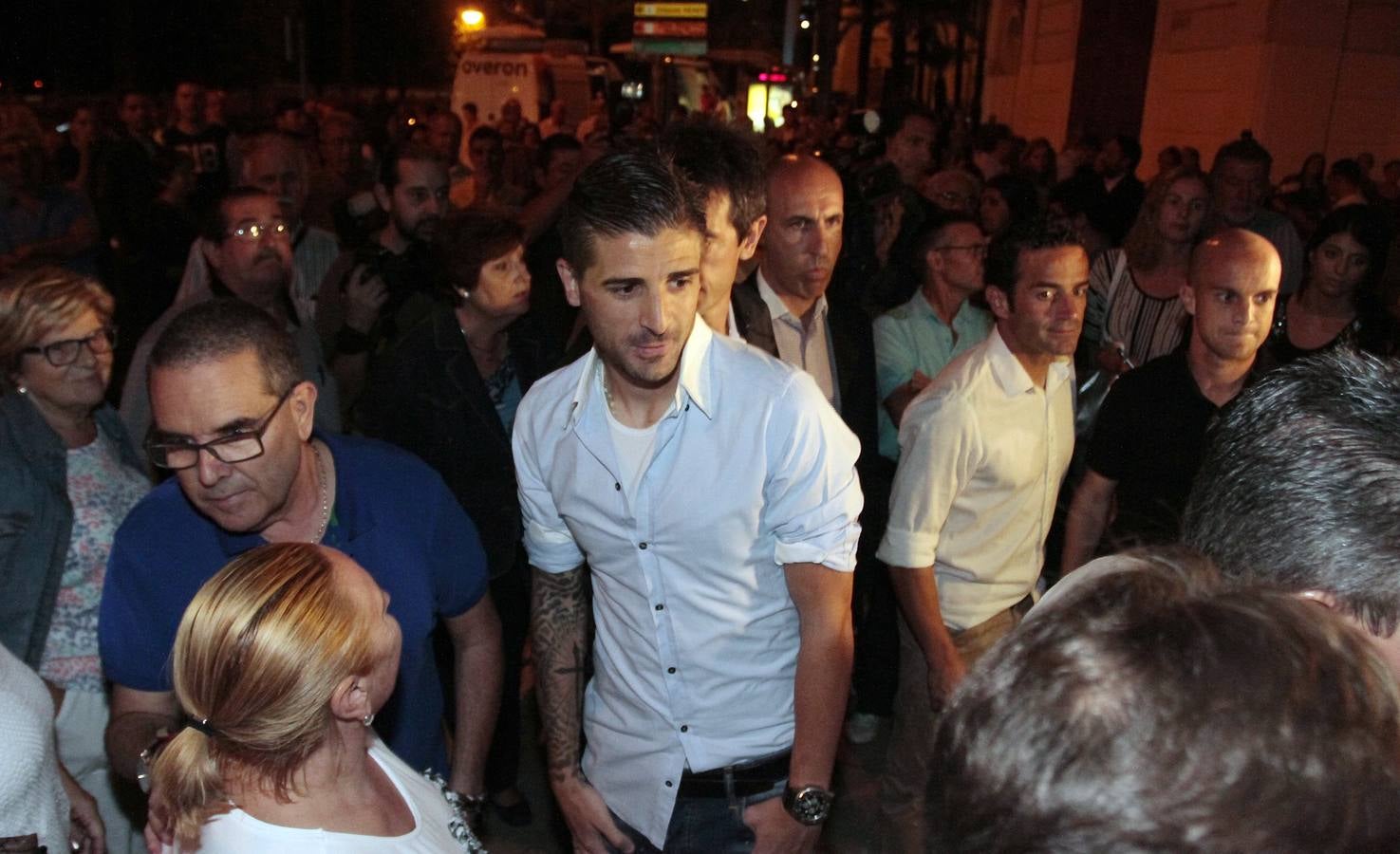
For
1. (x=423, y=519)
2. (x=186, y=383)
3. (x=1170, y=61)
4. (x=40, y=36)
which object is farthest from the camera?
(x=40, y=36)

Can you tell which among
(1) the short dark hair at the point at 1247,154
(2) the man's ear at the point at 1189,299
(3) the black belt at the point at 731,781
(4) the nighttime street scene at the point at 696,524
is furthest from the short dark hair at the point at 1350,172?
(3) the black belt at the point at 731,781

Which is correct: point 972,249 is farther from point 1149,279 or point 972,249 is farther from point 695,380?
point 695,380

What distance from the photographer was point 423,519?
8.13ft

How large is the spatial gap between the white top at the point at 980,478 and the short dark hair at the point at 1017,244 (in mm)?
209

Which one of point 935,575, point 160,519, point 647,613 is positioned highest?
point 160,519

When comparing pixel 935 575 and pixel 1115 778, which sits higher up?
pixel 1115 778

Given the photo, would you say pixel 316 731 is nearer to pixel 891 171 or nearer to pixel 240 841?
pixel 240 841

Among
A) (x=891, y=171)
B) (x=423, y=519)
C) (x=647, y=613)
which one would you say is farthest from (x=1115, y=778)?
(x=891, y=171)

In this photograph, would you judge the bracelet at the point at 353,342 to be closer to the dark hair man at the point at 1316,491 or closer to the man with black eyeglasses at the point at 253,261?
the man with black eyeglasses at the point at 253,261

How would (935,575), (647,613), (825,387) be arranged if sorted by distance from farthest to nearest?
(825,387) → (935,575) → (647,613)

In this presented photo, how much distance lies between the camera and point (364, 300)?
459cm

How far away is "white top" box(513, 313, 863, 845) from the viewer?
219 centimetres

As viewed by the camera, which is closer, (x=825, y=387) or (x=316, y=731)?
(x=316, y=731)

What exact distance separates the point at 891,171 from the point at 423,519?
14.7 feet
